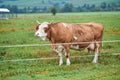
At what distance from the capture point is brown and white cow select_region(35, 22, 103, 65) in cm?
1372

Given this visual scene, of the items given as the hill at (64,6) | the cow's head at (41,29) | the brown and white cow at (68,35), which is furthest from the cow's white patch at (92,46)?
the hill at (64,6)

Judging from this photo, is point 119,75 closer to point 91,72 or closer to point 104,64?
point 91,72

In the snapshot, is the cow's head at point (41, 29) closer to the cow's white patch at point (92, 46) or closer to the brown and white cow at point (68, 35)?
the brown and white cow at point (68, 35)

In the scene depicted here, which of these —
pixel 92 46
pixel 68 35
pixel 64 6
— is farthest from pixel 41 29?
pixel 64 6

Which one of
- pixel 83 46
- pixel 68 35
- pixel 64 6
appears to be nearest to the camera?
pixel 68 35

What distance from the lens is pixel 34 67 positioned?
41.8 feet

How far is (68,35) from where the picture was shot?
13.9 m

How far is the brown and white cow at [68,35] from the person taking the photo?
13719 mm

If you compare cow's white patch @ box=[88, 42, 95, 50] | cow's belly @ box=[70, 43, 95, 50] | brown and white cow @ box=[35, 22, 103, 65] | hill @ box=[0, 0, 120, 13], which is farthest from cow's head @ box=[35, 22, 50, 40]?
hill @ box=[0, 0, 120, 13]

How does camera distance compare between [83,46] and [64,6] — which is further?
[64,6]

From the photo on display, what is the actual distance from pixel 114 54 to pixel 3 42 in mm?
7414

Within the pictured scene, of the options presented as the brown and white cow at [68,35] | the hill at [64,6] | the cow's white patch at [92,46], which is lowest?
the hill at [64,6]

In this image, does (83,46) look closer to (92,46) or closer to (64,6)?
(92,46)

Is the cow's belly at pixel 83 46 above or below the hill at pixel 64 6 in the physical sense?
above
